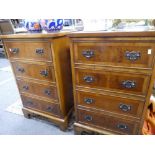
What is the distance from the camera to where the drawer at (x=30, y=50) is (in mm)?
1083

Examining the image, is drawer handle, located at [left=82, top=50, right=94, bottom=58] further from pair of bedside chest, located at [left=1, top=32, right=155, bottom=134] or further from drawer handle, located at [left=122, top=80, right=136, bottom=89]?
drawer handle, located at [left=122, top=80, right=136, bottom=89]

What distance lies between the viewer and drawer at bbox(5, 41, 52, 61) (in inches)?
42.6

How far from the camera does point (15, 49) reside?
4.00ft

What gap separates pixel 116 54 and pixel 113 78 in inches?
6.9

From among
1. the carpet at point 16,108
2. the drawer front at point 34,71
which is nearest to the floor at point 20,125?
the carpet at point 16,108

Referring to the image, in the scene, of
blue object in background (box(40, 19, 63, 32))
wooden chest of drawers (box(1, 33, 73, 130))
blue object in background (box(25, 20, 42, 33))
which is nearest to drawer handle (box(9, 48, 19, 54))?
wooden chest of drawers (box(1, 33, 73, 130))

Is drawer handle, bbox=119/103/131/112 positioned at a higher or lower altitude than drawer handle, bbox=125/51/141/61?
lower

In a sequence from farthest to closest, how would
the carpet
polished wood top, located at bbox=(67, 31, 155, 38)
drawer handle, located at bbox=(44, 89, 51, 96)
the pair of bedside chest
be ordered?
the carpet → drawer handle, located at bbox=(44, 89, 51, 96) → the pair of bedside chest → polished wood top, located at bbox=(67, 31, 155, 38)

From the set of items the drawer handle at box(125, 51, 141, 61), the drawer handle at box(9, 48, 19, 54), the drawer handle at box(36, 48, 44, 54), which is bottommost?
the drawer handle at box(9, 48, 19, 54)
